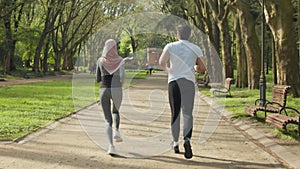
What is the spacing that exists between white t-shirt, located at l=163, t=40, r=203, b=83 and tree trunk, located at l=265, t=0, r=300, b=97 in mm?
8824

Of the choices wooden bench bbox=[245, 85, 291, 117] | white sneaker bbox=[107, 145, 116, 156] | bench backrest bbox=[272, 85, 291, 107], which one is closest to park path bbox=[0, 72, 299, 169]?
white sneaker bbox=[107, 145, 116, 156]

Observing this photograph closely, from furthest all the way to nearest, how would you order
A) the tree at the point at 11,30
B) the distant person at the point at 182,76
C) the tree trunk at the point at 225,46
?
the tree at the point at 11,30 → the tree trunk at the point at 225,46 → the distant person at the point at 182,76

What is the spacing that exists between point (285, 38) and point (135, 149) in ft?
30.5

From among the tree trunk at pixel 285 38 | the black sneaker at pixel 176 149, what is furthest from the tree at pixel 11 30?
the black sneaker at pixel 176 149

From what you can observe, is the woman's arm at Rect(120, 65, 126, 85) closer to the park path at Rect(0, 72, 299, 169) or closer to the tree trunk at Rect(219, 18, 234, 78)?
the park path at Rect(0, 72, 299, 169)

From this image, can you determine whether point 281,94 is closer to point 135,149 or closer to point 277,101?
point 277,101

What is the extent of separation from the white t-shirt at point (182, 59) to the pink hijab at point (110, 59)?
0.90 m

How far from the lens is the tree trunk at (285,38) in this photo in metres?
14.7

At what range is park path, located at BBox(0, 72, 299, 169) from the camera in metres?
6.41

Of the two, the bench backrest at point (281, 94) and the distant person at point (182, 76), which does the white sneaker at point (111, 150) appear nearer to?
the distant person at point (182, 76)

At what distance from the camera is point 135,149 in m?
7.41

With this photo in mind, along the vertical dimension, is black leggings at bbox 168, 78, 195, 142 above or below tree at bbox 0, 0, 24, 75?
below

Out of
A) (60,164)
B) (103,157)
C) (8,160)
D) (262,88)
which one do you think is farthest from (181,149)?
Result: (262,88)

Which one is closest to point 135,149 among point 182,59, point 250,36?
point 182,59
